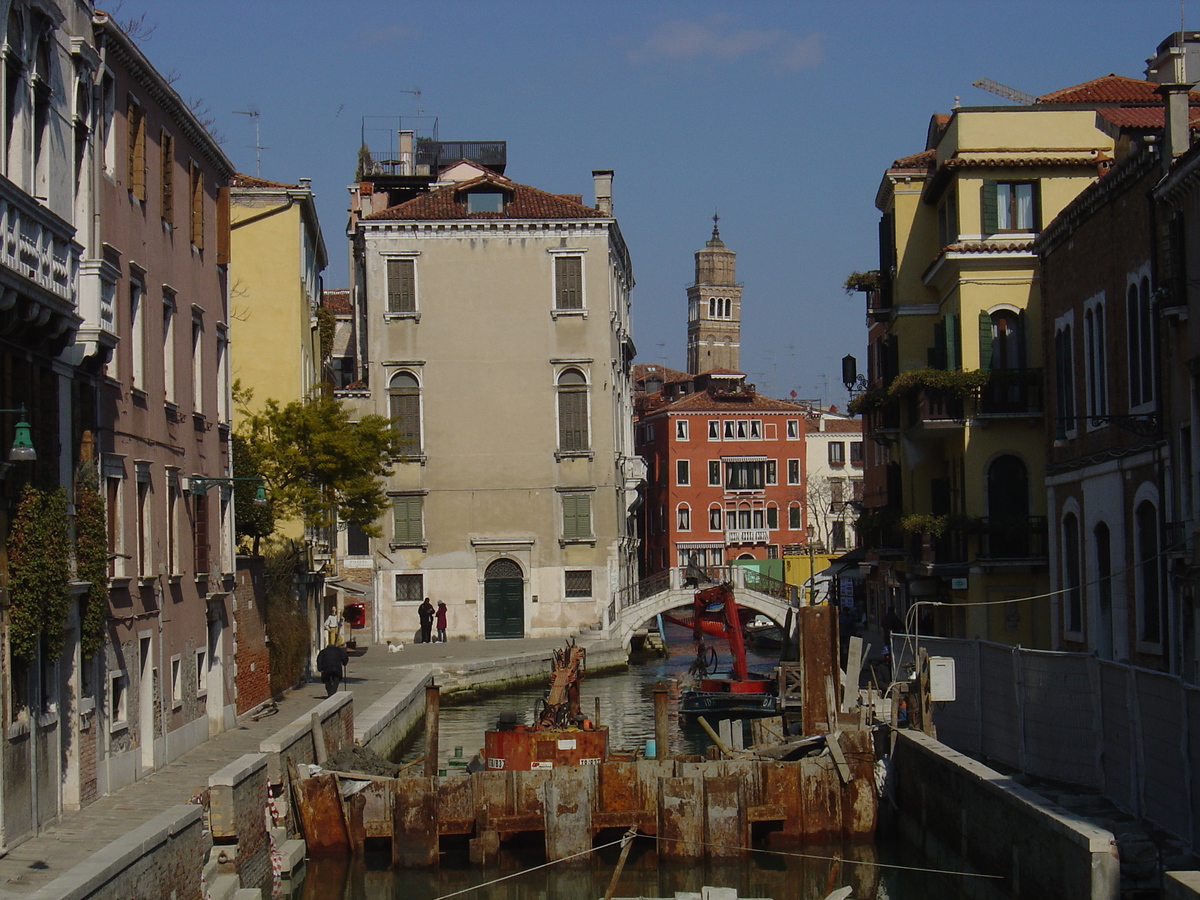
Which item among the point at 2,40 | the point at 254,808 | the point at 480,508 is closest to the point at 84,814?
the point at 254,808

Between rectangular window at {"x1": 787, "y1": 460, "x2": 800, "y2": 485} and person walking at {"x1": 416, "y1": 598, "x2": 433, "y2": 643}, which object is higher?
rectangular window at {"x1": 787, "y1": 460, "x2": 800, "y2": 485}

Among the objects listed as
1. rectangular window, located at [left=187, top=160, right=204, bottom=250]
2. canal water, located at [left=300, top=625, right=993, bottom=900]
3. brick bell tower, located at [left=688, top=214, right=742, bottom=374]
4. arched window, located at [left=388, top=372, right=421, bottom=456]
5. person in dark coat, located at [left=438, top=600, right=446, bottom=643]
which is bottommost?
canal water, located at [left=300, top=625, right=993, bottom=900]

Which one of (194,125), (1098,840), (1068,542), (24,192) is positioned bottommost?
(1098,840)

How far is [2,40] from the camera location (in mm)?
15594

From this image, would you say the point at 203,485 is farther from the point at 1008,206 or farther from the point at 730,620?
the point at 730,620

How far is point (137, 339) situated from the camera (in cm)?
2161

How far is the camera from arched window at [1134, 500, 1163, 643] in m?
20.6

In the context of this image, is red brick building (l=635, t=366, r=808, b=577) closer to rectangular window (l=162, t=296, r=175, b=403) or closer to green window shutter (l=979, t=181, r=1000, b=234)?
green window shutter (l=979, t=181, r=1000, b=234)

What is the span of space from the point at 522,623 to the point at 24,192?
121 ft

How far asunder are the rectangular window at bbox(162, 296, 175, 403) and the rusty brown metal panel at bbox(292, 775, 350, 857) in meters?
6.36

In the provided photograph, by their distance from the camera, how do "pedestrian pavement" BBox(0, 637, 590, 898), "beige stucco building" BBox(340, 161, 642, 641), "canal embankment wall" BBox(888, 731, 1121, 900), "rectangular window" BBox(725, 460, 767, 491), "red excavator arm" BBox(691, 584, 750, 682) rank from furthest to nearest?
1. "rectangular window" BBox(725, 460, 767, 491)
2. "beige stucco building" BBox(340, 161, 642, 641)
3. "red excavator arm" BBox(691, 584, 750, 682)
4. "pedestrian pavement" BBox(0, 637, 590, 898)
5. "canal embankment wall" BBox(888, 731, 1121, 900)

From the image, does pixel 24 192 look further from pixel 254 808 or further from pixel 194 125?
pixel 194 125

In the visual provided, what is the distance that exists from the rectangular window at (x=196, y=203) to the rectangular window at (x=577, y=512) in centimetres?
2639

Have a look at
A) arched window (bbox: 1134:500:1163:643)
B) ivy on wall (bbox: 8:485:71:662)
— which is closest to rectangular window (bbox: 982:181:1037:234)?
arched window (bbox: 1134:500:1163:643)
